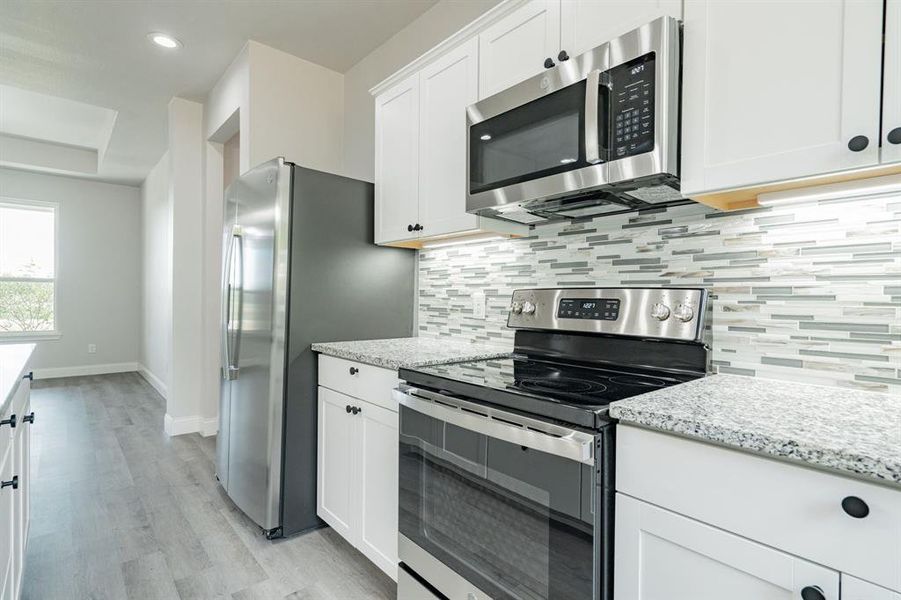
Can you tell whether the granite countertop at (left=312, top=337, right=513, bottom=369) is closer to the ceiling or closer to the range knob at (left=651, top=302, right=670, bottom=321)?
the range knob at (left=651, top=302, right=670, bottom=321)

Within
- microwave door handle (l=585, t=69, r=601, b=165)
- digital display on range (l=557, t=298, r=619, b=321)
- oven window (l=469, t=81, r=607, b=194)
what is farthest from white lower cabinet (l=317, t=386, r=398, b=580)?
microwave door handle (l=585, t=69, r=601, b=165)

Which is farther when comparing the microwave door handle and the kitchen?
the microwave door handle

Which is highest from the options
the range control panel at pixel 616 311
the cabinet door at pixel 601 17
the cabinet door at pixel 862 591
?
the cabinet door at pixel 601 17

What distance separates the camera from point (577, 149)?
142cm

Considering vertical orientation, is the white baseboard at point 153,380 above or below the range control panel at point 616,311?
below

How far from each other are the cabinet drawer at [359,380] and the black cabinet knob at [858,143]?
141cm

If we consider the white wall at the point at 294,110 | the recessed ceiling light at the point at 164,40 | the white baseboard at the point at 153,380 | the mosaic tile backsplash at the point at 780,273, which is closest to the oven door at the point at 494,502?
the mosaic tile backsplash at the point at 780,273

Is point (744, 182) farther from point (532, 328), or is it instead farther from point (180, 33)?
point (180, 33)

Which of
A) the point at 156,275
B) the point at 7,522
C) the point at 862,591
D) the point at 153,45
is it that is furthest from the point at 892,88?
the point at 156,275

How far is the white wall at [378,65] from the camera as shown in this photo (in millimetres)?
2477

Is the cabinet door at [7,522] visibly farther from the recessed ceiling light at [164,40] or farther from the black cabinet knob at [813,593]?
the recessed ceiling light at [164,40]

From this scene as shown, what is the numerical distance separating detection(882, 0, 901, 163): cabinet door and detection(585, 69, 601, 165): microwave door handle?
0.60m

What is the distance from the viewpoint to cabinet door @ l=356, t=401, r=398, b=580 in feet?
5.66

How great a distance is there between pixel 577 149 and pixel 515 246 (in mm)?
709
